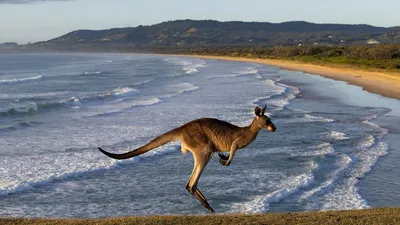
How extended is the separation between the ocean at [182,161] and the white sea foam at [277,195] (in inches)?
0.9

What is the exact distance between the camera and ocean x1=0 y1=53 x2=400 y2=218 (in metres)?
12.5

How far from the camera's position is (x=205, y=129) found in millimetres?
7453

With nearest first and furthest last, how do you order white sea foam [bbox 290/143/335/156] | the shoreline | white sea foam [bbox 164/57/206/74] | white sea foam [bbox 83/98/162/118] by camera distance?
white sea foam [bbox 290/143/335/156] → white sea foam [bbox 83/98/162/118] → the shoreline → white sea foam [bbox 164/57/206/74]

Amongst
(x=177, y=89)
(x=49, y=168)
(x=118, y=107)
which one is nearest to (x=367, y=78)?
(x=177, y=89)

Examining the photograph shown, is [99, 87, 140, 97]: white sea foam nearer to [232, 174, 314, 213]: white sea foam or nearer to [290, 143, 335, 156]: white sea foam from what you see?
[290, 143, 335, 156]: white sea foam

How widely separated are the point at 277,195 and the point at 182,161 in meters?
4.34

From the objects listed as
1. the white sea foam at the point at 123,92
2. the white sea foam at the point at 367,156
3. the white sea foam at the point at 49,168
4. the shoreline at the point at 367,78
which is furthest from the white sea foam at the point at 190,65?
the white sea foam at the point at 49,168

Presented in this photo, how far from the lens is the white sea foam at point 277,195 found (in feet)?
39.2

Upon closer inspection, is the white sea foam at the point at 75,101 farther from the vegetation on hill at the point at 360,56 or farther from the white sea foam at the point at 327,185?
the vegetation on hill at the point at 360,56

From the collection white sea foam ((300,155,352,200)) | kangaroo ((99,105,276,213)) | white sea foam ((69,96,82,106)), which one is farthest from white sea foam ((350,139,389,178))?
white sea foam ((69,96,82,106))

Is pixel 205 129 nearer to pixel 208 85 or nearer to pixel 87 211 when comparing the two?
pixel 87 211

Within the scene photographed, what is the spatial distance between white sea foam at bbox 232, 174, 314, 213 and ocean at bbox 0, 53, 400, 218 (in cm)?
2

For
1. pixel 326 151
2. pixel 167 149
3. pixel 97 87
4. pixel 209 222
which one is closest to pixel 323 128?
pixel 326 151

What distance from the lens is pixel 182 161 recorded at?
16.7 metres
